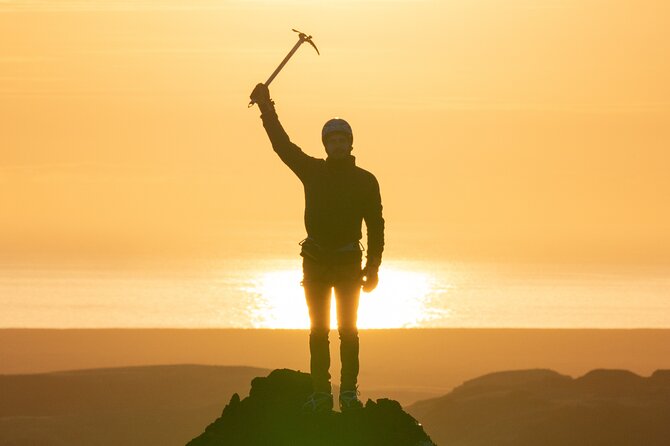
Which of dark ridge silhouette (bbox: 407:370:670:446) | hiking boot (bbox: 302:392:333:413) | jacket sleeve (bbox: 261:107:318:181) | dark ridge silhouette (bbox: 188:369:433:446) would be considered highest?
dark ridge silhouette (bbox: 407:370:670:446)

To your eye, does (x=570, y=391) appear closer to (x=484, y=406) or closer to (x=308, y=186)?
(x=484, y=406)

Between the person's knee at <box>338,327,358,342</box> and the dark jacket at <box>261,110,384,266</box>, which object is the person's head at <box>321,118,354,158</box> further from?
the person's knee at <box>338,327,358,342</box>

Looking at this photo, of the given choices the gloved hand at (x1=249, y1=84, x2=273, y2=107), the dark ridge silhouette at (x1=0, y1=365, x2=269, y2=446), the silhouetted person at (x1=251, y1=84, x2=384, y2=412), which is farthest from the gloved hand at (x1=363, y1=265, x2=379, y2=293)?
the dark ridge silhouette at (x1=0, y1=365, x2=269, y2=446)

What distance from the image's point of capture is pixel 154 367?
3615 inches

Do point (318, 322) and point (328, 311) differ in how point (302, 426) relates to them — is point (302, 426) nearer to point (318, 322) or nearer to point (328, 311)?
point (318, 322)

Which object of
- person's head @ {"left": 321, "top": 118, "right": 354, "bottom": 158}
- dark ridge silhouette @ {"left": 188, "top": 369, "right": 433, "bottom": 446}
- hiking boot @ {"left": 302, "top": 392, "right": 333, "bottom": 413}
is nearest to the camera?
dark ridge silhouette @ {"left": 188, "top": 369, "right": 433, "bottom": 446}

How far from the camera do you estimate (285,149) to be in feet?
74.0

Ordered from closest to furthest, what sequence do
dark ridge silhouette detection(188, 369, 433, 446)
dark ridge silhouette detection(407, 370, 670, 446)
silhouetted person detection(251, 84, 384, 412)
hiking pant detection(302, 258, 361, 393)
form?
dark ridge silhouette detection(188, 369, 433, 446), silhouetted person detection(251, 84, 384, 412), hiking pant detection(302, 258, 361, 393), dark ridge silhouette detection(407, 370, 670, 446)

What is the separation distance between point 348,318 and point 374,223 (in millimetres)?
1307

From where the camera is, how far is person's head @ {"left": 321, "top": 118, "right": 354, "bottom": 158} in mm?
22094

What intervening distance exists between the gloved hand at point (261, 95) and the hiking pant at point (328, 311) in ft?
7.23

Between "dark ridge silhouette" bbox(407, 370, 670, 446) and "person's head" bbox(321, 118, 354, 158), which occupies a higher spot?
"dark ridge silhouette" bbox(407, 370, 670, 446)

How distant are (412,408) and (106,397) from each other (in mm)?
15292

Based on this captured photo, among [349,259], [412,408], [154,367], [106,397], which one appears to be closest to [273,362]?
[154,367]
